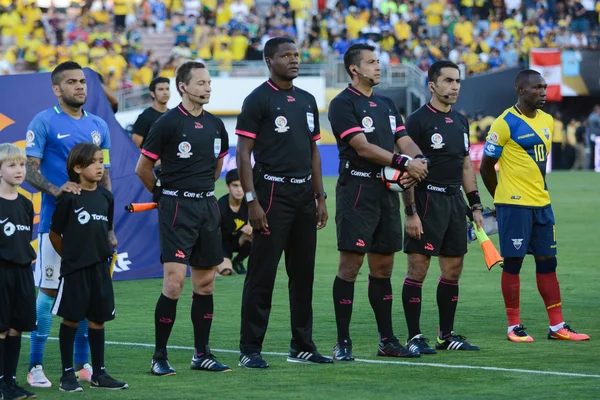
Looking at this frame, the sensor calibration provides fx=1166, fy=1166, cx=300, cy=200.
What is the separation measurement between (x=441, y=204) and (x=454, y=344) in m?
1.12

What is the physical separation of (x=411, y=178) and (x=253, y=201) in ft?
3.80

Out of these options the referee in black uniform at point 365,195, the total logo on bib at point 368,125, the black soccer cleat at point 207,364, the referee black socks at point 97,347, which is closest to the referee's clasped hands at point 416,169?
the referee in black uniform at point 365,195

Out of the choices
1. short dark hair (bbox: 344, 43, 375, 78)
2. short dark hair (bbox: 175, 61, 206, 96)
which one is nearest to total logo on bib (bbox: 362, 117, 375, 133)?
short dark hair (bbox: 344, 43, 375, 78)

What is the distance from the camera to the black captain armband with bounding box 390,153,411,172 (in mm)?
8438

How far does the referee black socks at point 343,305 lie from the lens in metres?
8.77

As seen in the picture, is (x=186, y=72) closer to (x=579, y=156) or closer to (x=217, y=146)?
(x=217, y=146)

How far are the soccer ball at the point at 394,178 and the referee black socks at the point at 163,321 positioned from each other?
179 centimetres

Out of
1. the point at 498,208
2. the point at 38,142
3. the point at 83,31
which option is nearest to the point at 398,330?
the point at 498,208

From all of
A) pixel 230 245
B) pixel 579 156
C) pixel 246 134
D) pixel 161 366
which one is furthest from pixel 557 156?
pixel 161 366

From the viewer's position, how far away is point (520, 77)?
990 cm

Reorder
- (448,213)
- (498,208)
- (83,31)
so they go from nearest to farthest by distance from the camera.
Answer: (448,213) → (498,208) → (83,31)

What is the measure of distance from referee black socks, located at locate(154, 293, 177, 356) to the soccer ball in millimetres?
1792

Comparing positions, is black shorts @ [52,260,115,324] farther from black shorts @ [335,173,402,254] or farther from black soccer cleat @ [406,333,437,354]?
black soccer cleat @ [406,333,437,354]

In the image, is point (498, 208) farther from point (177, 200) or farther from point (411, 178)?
point (177, 200)
